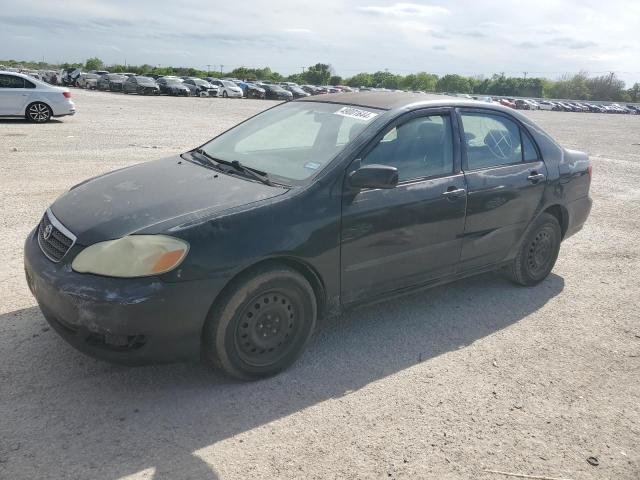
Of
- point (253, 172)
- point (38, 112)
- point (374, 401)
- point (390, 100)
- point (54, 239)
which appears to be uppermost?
point (390, 100)

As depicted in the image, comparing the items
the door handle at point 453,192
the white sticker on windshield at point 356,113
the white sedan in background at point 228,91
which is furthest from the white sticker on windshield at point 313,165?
the white sedan in background at point 228,91

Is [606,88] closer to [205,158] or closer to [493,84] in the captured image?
[493,84]

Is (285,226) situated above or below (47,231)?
above

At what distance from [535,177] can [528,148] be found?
296mm

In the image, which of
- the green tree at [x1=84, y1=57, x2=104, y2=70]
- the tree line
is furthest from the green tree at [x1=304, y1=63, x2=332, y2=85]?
the green tree at [x1=84, y1=57, x2=104, y2=70]

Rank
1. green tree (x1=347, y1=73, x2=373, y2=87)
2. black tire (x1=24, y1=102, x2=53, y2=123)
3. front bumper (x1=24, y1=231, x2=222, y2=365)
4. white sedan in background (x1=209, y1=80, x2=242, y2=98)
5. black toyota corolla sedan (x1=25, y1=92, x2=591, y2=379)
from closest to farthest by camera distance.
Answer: front bumper (x1=24, y1=231, x2=222, y2=365) → black toyota corolla sedan (x1=25, y1=92, x2=591, y2=379) → black tire (x1=24, y1=102, x2=53, y2=123) → white sedan in background (x1=209, y1=80, x2=242, y2=98) → green tree (x1=347, y1=73, x2=373, y2=87)

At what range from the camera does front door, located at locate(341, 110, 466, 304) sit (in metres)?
3.74

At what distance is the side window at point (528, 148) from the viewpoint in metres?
5.02

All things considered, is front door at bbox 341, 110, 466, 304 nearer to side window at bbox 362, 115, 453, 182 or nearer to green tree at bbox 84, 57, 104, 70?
side window at bbox 362, 115, 453, 182

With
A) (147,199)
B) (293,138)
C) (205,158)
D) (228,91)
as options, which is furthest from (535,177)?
(228,91)

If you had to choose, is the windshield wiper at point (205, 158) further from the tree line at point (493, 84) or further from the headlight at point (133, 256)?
the tree line at point (493, 84)

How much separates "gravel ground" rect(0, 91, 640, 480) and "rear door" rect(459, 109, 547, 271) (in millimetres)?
587

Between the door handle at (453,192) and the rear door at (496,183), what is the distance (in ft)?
0.28

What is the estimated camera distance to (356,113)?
4.20 meters
